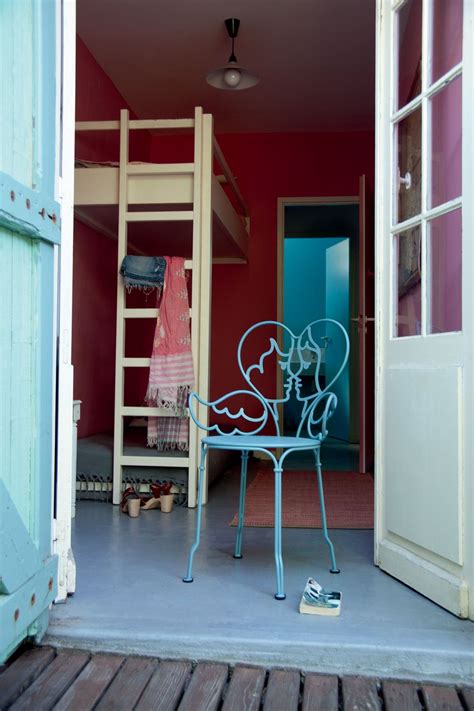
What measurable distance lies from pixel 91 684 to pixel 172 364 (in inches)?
82.9

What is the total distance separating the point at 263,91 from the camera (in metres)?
5.29

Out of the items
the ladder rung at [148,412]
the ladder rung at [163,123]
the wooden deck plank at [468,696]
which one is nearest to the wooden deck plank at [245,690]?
the wooden deck plank at [468,696]

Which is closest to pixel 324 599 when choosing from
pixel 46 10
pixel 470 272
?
pixel 470 272

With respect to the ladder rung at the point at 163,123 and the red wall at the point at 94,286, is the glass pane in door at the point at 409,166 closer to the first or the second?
the ladder rung at the point at 163,123

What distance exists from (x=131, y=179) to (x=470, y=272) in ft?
7.35

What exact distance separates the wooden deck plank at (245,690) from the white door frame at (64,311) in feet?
2.04

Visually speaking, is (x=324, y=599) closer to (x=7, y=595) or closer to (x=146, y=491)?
(x=7, y=595)

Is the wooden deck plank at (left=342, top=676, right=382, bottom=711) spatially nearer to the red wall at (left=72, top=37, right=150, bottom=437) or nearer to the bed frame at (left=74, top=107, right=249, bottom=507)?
the bed frame at (left=74, top=107, right=249, bottom=507)

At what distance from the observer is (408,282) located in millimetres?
2414

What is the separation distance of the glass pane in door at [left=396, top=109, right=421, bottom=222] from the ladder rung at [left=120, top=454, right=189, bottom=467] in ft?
5.82

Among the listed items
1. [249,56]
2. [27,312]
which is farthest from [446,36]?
[249,56]

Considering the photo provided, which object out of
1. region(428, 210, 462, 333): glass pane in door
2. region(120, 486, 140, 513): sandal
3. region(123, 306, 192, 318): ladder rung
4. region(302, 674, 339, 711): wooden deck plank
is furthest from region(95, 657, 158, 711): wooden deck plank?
region(123, 306, 192, 318): ladder rung

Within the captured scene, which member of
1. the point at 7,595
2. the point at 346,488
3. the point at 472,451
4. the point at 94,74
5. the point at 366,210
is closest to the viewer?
the point at 7,595

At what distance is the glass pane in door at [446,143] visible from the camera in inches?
83.8
